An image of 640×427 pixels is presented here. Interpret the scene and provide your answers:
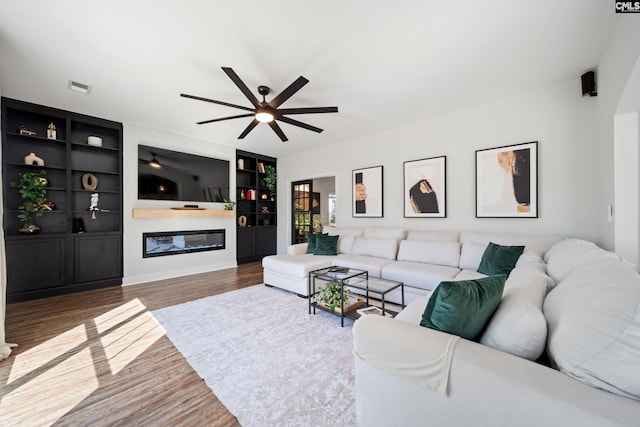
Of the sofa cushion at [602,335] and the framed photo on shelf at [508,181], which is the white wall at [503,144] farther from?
the sofa cushion at [602,335]

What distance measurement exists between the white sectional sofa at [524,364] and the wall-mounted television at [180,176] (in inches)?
182

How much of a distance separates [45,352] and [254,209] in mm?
4422

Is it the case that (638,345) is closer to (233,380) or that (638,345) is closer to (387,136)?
(233,380)

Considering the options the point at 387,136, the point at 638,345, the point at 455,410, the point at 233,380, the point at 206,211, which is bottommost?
the point at 233,380

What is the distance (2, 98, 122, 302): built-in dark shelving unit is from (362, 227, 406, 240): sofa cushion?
13.7ft

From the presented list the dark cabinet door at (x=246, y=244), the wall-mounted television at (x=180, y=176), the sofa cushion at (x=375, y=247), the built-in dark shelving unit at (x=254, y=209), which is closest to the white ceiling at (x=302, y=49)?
the wall-mounted television at (x=180, y=176)

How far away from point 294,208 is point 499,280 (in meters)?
5.44

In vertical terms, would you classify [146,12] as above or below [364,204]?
above

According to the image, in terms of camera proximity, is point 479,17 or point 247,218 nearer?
point 479,17

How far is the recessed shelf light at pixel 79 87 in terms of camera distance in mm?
2888

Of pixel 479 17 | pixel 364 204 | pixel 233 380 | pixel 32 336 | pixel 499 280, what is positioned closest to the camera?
pixel 499 280

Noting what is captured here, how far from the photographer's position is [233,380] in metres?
1.77

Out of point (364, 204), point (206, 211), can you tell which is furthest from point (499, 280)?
point (206, 211)

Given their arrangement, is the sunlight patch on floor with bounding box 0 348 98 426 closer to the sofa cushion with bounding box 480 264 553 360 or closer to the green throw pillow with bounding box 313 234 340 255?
the sofa cushion with bounding box 480 264 553 360
